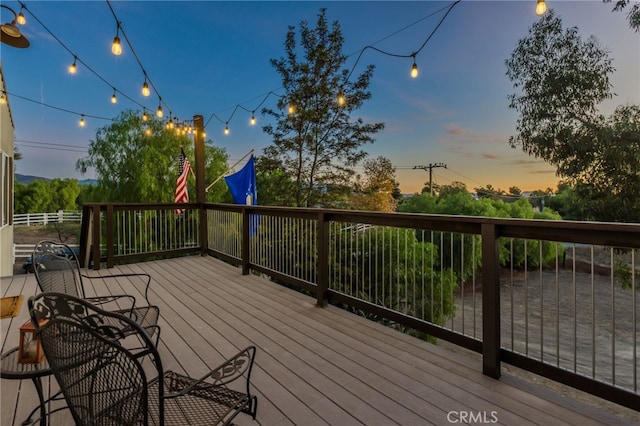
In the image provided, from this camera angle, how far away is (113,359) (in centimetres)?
100

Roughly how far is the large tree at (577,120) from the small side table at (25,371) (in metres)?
13.0

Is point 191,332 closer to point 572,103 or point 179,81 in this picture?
point 572,103

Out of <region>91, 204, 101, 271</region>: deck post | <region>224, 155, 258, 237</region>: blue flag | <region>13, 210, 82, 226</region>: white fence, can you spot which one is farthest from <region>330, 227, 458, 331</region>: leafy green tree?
<region>13, 210, 82, 226</region>: white fence

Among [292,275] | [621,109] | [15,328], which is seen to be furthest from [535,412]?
[621,109]

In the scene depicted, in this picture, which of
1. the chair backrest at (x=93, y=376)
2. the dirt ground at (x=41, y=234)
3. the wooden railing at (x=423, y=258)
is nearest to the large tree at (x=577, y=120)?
the wooden railing at (x=423, y=258)

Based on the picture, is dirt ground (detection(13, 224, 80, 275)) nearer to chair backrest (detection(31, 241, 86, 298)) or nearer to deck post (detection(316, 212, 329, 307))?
chair backrest (detection(31, 241, 86, 298))

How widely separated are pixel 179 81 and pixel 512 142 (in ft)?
50.0

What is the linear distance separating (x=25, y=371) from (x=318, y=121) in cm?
1286

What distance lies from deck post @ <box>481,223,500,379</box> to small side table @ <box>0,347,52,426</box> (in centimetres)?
238

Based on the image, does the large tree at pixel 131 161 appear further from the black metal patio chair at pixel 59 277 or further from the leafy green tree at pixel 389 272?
the black metal patio chair at pixel 59 277

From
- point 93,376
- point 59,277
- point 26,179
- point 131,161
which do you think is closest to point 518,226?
point 93,376

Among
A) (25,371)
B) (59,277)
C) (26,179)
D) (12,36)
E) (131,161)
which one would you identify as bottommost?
(25,371)

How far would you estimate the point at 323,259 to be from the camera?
3602mm

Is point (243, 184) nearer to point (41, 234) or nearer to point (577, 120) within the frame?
point (577, 120)
